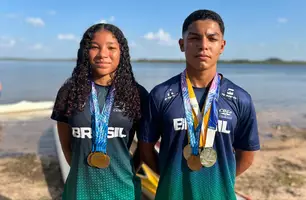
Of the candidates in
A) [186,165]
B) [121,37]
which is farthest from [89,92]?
[186,165]

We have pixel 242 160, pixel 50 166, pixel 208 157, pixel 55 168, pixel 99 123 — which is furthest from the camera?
pixel 50 166

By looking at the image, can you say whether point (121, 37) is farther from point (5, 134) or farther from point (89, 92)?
point (5, 134)

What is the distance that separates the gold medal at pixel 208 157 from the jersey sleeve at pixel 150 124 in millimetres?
390

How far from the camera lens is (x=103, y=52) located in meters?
2.39

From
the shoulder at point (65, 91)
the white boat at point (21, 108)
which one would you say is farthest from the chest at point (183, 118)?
the white boat at point (21, 108)

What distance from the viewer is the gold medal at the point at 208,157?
2.19 m

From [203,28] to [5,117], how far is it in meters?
13.4

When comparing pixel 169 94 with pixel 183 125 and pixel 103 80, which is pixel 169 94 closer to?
pixel 183 125

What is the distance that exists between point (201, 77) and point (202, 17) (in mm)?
422

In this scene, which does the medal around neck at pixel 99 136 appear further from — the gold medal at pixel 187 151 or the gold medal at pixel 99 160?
the gold medal at pixel 187 151

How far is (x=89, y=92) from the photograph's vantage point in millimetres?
2438

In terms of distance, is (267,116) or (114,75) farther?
(267,116)

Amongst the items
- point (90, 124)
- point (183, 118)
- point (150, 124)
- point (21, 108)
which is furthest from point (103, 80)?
point (21, 108)

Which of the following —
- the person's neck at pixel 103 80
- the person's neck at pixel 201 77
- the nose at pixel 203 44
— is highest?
the nose at pixel 203 44
